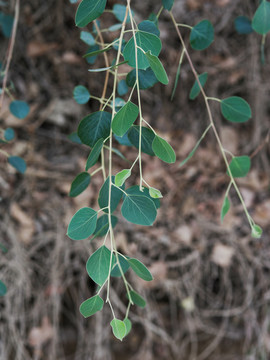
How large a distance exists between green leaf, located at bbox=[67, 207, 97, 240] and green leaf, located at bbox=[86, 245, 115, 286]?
3 cm

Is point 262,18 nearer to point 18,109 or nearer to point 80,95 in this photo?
point 80,95

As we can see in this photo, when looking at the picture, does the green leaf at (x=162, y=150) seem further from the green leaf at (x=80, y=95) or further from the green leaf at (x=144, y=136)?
the green leaf at (x=80, y=95)

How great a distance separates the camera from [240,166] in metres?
0.68

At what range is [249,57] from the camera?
1.57m

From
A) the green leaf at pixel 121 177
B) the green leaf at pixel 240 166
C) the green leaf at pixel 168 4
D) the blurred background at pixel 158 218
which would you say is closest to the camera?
the green leaf at pixel 121 177

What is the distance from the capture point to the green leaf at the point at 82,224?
477 mm

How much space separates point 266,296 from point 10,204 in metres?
1.08

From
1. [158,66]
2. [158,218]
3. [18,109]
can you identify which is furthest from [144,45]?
[158,218]

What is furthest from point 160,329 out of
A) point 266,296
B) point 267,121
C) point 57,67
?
point 57,67

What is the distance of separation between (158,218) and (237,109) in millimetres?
849

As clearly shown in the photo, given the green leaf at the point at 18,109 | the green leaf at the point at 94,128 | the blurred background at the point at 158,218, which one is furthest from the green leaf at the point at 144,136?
the blurred background at the point at 158,218

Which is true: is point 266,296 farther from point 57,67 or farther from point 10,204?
point 57,67

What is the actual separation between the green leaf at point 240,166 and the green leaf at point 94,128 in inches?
10.9

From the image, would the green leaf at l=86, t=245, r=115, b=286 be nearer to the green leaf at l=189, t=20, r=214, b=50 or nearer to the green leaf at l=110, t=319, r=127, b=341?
the green leaf at l=110, t=319, r=127, b=341
